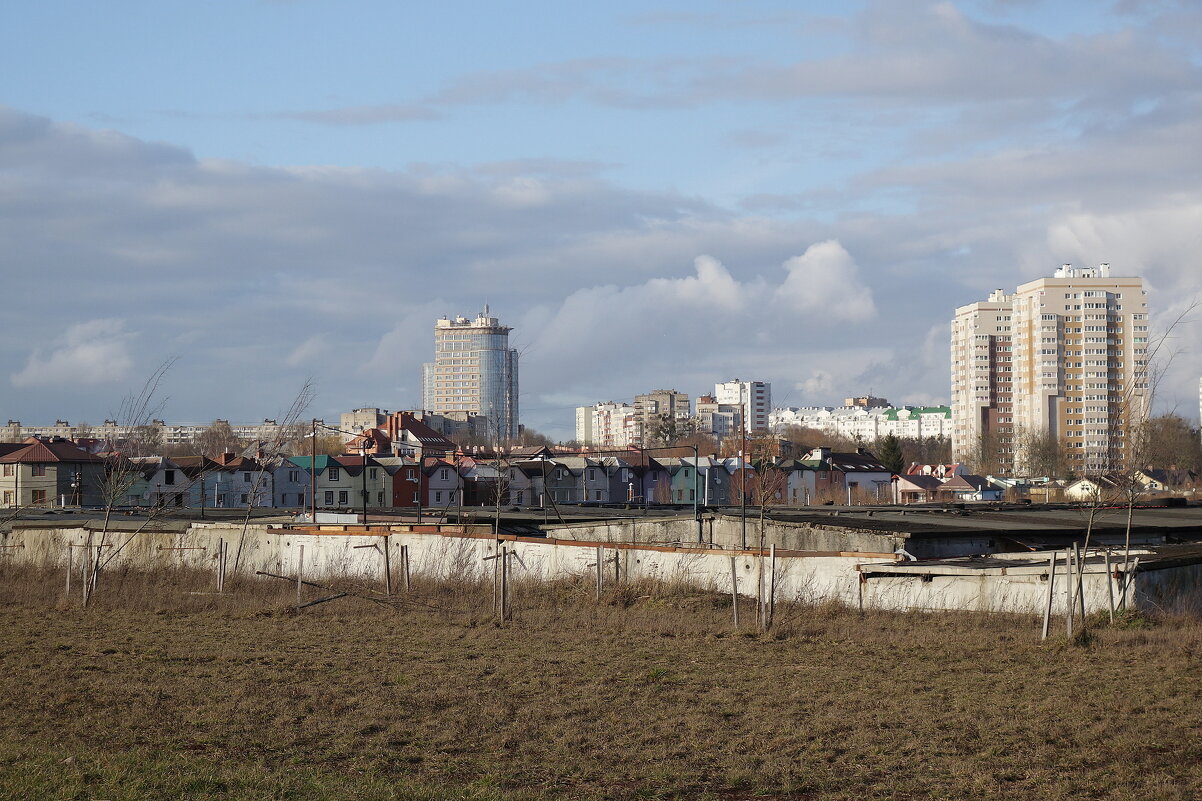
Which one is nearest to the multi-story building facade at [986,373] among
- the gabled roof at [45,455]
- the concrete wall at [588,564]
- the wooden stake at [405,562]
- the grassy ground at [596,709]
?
the gabled roof at [45,455]

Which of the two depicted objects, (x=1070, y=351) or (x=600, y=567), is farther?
(x=1070, y=351)

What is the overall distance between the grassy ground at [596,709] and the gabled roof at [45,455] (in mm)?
58167

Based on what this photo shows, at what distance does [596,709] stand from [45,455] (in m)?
69.7

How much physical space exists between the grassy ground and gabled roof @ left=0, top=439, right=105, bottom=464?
58.2 meters

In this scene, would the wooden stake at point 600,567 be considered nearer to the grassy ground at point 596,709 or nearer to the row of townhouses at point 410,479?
the grassy ground at point 596,709

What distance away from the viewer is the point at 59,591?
23.8 metres

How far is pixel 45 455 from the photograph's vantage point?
236ft

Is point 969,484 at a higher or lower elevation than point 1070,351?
lower

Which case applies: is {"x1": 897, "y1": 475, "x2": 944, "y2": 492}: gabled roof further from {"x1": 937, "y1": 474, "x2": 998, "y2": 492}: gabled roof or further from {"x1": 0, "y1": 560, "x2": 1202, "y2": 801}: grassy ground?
{"x1": 0, "y1": 560, "x2": 1202, "y2": 801}: grassy ground

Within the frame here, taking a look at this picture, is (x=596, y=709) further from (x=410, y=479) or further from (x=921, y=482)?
(x=921, y=482)

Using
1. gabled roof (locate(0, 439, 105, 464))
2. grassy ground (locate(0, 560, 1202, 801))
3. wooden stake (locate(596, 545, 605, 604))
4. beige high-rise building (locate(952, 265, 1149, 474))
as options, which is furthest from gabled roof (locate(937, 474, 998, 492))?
grassy ground (locate(0, 560, 1202, 801))

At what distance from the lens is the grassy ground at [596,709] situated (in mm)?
8586

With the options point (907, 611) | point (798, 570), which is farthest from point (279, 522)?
point (907, 611)

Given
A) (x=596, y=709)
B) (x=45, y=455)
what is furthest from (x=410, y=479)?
(x=596, y=709)
